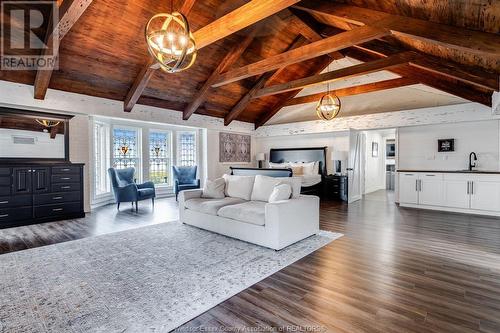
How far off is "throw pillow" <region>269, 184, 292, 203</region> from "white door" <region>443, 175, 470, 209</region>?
4.55 metres

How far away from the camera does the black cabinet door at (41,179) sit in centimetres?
494

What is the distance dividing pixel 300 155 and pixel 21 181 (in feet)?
24.8

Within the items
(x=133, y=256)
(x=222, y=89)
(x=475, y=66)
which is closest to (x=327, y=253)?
(x=133, y=256)

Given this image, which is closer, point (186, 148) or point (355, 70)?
point (355, 70)

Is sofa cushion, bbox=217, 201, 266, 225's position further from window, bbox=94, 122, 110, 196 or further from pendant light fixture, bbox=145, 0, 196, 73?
window, bbox=94, 122, 110, 196

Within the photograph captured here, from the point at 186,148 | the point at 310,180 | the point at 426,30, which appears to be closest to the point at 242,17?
the point at 426,30

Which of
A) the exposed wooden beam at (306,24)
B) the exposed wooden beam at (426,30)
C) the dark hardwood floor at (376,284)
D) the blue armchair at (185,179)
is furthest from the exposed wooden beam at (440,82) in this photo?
the blue armchair at (185,179)

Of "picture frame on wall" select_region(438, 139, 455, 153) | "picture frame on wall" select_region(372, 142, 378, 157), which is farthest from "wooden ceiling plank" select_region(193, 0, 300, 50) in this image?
"picture frame on wall" select_region(372, 142, 378, 157)

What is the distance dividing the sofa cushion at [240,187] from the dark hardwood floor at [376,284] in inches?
63.7

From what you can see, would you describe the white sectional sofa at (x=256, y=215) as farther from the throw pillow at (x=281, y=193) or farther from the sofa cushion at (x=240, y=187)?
the throw pillow at (x=281, y=193)

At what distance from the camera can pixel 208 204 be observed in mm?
4254

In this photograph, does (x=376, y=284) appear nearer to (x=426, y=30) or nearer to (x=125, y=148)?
(x=426, y=30)

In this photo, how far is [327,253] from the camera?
3348mm

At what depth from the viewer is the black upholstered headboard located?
857 centimetres
